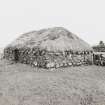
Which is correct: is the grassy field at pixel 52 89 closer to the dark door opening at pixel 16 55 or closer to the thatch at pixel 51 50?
the thatch at pixel 51 50

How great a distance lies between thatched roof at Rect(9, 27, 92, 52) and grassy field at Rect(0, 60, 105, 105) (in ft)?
9.49

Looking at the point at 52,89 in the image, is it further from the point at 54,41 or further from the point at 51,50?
the point at 54,41

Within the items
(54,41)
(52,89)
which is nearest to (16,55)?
(54,41)

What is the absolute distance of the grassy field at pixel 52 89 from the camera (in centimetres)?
790

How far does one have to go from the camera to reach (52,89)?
921cm

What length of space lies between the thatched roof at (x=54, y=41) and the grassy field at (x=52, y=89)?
289cm

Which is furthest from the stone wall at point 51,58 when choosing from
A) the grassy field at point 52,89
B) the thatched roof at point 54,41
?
the grassy field at point 52,89

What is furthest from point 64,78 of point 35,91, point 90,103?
point 90,103

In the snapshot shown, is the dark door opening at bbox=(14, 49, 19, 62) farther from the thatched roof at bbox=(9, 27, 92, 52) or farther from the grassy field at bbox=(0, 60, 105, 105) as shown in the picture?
the grassy field at bbox=(0, 60, 105, 105)

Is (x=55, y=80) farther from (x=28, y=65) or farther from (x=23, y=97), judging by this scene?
(x=28, y=65)

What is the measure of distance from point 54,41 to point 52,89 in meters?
6.52

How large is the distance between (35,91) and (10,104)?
70.0 inches

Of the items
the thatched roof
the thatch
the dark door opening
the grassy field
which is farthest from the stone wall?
the grassy field

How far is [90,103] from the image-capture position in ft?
25.7
